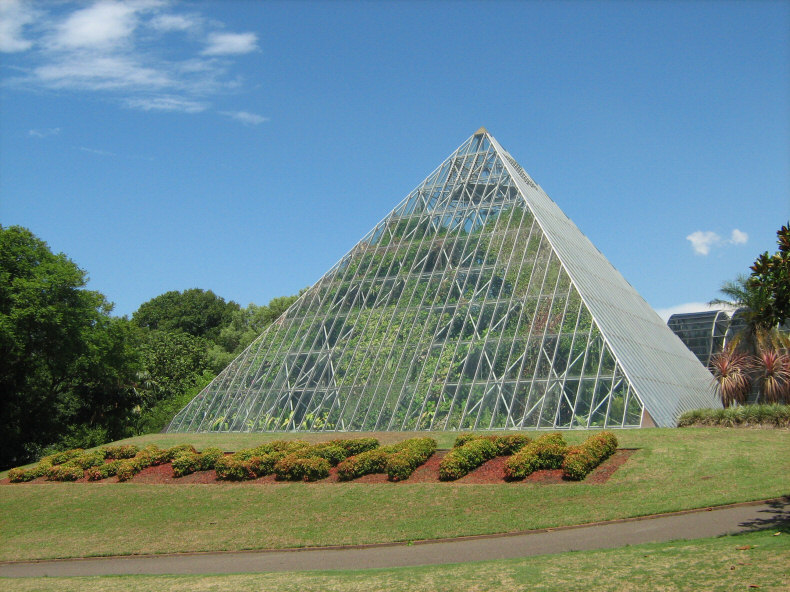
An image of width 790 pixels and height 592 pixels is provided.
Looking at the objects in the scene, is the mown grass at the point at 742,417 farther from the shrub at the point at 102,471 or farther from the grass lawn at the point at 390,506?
the shrub at the point at 102,471

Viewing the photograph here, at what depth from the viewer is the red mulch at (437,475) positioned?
21297 mm

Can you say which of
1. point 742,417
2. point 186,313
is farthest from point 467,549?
point 186,313

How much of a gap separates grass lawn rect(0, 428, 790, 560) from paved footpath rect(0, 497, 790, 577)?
1.59 feet

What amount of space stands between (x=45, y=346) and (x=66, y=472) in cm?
1560

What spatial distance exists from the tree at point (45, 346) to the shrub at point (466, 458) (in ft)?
92.2

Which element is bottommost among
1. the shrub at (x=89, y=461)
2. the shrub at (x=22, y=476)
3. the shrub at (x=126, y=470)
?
the shrub at (x=22, y=476)

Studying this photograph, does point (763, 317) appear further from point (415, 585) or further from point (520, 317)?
point (520, 317)

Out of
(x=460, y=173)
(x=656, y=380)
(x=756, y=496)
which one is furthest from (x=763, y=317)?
(x=460, y=173)

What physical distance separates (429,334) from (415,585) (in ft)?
69.8

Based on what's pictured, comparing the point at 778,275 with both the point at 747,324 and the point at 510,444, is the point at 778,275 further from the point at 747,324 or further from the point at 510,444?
the point at 747,324

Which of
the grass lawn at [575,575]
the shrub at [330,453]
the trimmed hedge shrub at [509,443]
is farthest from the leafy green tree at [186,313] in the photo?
the grass lawn at [575,575]

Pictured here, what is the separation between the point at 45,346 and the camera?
1690 inches

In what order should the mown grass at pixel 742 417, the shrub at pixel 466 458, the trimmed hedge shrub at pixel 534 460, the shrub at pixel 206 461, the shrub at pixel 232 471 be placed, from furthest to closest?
the shrub at pixel 206 461
the mown grass at pixel 742 417
the shrub at pixel 232 471
the shrub at pixel 466 458
the trimmed hedge shrub at pixel 534 460

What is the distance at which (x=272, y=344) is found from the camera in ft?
131
